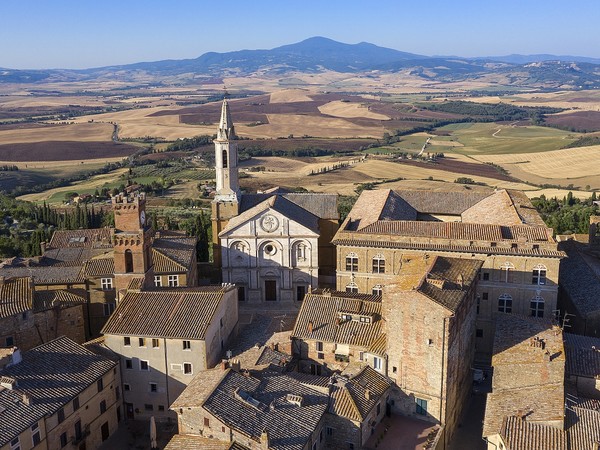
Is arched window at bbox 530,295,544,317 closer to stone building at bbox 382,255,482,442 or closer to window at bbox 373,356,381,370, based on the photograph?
stone building at bbox 382,255,482,442

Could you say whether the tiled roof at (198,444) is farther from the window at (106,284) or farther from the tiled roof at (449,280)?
the window at (106,284)

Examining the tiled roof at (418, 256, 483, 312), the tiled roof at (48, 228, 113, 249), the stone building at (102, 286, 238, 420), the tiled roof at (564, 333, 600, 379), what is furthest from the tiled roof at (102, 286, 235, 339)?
the tiled roof at (564, 333, 600, 379)

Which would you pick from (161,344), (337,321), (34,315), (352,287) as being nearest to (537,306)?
(352,287)

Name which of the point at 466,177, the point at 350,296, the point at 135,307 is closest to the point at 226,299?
the point at 135,307

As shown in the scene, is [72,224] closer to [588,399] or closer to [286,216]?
[286,216]

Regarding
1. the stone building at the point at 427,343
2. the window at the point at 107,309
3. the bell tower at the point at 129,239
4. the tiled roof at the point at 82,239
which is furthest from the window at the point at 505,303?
the tiled roof at the point at 82,239
